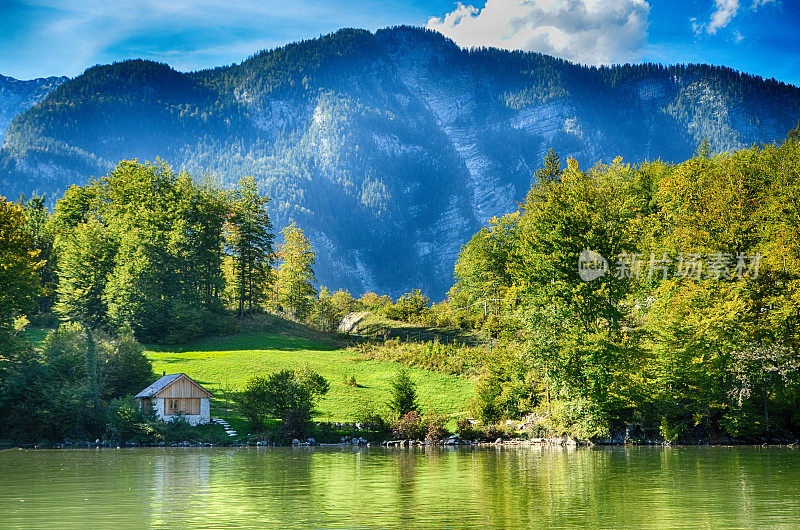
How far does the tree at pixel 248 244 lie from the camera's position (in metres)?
85.2

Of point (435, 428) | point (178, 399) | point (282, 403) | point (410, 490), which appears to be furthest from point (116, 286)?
point (410, 490)

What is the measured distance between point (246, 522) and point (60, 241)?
243ft

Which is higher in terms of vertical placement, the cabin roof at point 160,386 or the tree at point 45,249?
the tree at point 45,249

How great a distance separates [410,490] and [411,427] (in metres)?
22.5

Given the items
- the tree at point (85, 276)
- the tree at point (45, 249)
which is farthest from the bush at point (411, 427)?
the tree at point (45, 249)

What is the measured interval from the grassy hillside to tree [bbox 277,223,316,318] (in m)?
17.1

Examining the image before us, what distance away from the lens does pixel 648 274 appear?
166 ft

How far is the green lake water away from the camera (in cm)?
1723

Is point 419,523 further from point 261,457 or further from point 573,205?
point 573,205

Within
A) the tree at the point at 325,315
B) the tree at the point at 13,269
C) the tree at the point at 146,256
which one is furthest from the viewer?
the tree at the point at 325,315

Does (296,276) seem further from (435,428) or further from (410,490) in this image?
(410,490)

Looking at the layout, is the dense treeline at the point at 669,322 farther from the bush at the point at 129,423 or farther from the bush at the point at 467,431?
the bush at the point at 129,423

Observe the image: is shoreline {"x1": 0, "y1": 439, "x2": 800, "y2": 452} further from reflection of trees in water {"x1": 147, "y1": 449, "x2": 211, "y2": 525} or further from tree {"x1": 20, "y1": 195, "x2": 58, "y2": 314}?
tree {"x1": 20, "y1": 195, "x2": 58, "y2": 314}

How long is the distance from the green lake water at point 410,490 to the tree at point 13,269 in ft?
54.0
